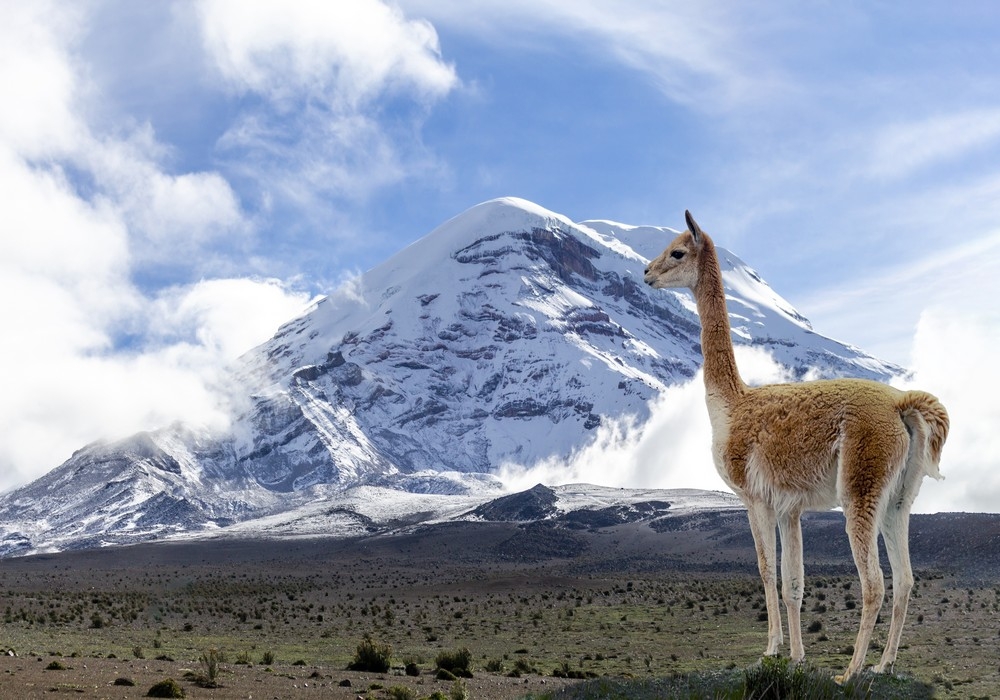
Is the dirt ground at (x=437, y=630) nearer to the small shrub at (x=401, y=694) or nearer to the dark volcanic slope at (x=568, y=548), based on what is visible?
the small shrub at (x=401, y=694)

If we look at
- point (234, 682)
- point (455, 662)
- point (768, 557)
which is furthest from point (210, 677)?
point (768, 557)

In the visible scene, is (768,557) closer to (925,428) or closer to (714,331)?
(925,428)

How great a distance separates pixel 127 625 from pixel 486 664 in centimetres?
1734

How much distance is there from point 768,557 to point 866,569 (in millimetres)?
788

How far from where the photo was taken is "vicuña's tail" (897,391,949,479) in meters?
7.46

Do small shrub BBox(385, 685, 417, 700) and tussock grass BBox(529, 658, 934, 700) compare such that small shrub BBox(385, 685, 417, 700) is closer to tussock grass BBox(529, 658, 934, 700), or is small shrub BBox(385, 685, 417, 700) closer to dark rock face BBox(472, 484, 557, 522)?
tussock grass BBox(529, 658, 934, 700)

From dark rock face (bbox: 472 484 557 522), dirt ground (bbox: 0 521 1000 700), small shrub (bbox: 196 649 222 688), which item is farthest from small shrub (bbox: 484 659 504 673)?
dark rock face (bbox: 472 484 557 522)

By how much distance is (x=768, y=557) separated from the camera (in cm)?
772

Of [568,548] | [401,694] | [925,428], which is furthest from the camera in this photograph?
[568,548]

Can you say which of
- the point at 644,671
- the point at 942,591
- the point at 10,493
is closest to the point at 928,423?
the point at 644,671

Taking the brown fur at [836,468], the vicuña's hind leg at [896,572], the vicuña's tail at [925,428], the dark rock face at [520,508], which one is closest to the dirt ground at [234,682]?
the brown fur at [836,468]

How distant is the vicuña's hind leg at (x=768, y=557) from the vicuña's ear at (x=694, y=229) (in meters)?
2.59

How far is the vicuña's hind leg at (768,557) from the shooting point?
300 inches

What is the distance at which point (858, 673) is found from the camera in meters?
7.12
